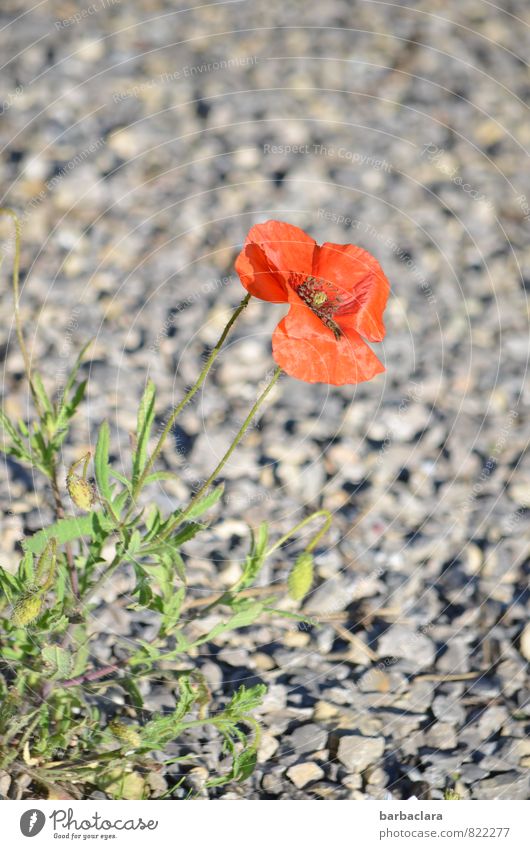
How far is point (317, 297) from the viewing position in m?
1.08

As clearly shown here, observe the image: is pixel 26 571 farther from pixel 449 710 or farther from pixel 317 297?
pixel 449 710

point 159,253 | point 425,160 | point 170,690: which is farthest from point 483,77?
point 170,690

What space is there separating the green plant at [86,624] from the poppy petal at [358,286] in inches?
7.7

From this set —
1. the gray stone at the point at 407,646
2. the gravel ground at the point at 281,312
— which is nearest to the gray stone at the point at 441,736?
the gravel ground at the point at 281,312

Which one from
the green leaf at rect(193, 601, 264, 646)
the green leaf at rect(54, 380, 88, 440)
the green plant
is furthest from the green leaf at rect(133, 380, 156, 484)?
the green leaf at rect(193, 601, 264, 646)

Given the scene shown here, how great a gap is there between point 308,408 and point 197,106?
1.08 m

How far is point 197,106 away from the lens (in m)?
2.63

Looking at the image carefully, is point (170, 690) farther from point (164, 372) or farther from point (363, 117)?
point (363, 117)

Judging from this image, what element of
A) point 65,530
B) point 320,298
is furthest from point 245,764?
point 320,298

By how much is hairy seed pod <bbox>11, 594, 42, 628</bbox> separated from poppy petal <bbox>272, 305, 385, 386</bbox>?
1.39ft

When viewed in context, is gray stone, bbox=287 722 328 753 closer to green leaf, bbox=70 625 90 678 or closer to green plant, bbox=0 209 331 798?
green plant, bbox=0 209 331 798

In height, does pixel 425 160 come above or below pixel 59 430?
above

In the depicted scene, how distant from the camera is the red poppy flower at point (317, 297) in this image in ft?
3.26

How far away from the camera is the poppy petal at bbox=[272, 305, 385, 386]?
0.98m
